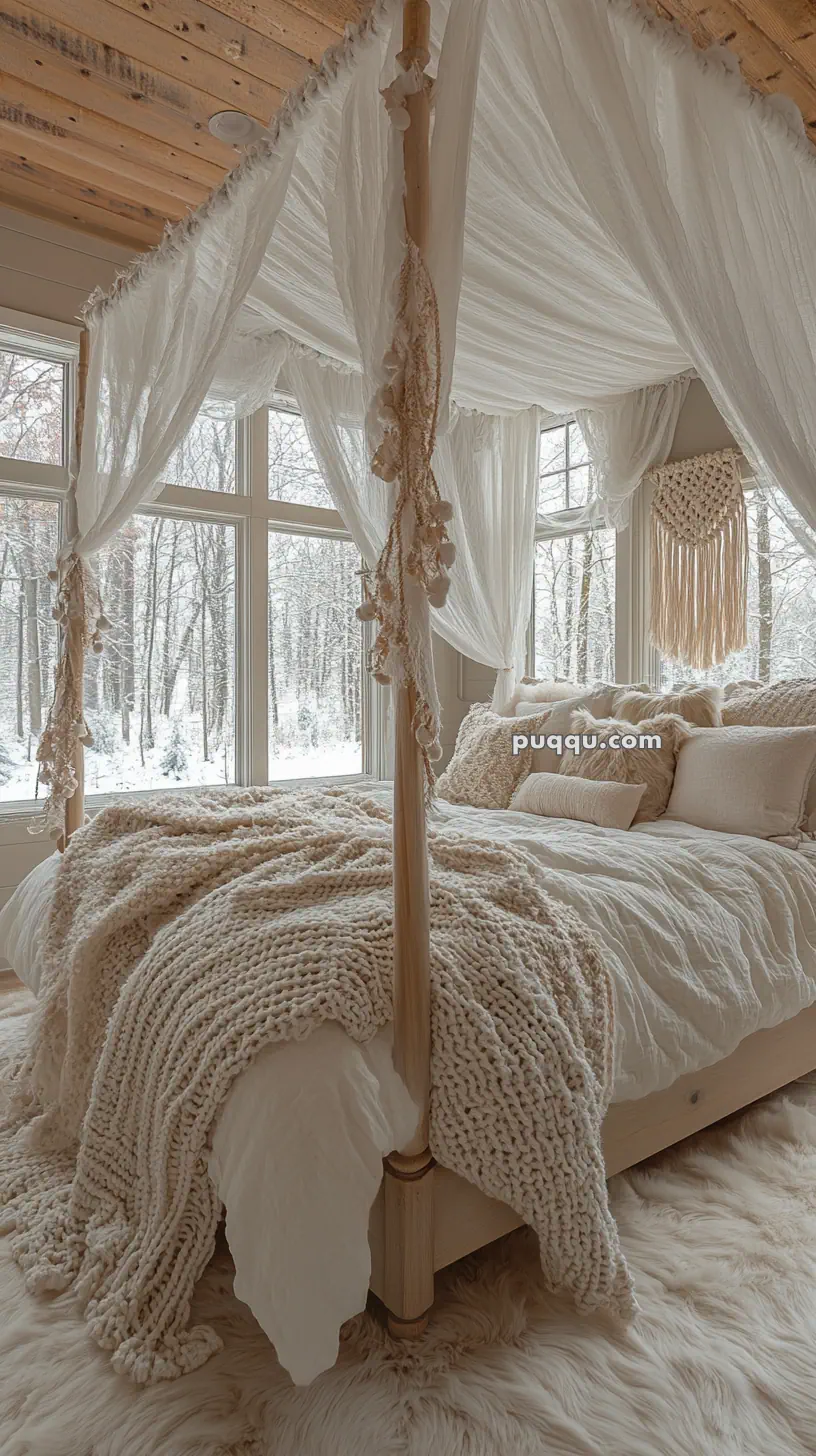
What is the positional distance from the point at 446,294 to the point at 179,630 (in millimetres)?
2871

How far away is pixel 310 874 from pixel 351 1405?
0.87 m

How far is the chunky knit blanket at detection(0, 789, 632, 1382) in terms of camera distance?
143 cm

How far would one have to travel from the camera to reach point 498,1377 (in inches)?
54.7

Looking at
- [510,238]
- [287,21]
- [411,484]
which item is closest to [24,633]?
[287,21]

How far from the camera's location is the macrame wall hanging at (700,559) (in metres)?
3.42

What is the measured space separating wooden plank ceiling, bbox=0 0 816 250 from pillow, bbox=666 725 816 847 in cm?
179

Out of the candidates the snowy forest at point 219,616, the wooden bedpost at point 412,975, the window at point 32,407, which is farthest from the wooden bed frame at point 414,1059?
the window at point 32,407

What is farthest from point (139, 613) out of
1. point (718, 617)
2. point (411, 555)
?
point (411, 555)

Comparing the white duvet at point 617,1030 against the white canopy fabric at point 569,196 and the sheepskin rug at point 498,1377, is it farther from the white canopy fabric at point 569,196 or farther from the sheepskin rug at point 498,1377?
the white canopy fabric at point 569,196

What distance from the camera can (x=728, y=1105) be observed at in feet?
6.92

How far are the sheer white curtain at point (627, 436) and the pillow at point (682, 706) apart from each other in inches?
43.3

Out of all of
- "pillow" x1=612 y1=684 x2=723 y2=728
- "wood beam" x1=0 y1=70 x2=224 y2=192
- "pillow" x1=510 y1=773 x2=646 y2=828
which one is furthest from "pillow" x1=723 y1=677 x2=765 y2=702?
"wood beam" x1=0 y1=70 x2=224 y2=192

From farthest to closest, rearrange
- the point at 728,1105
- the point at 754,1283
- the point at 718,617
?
the point at 718,617, the point at 728,1105, the point at 754,1283

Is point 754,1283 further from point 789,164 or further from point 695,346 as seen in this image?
point 789,164
